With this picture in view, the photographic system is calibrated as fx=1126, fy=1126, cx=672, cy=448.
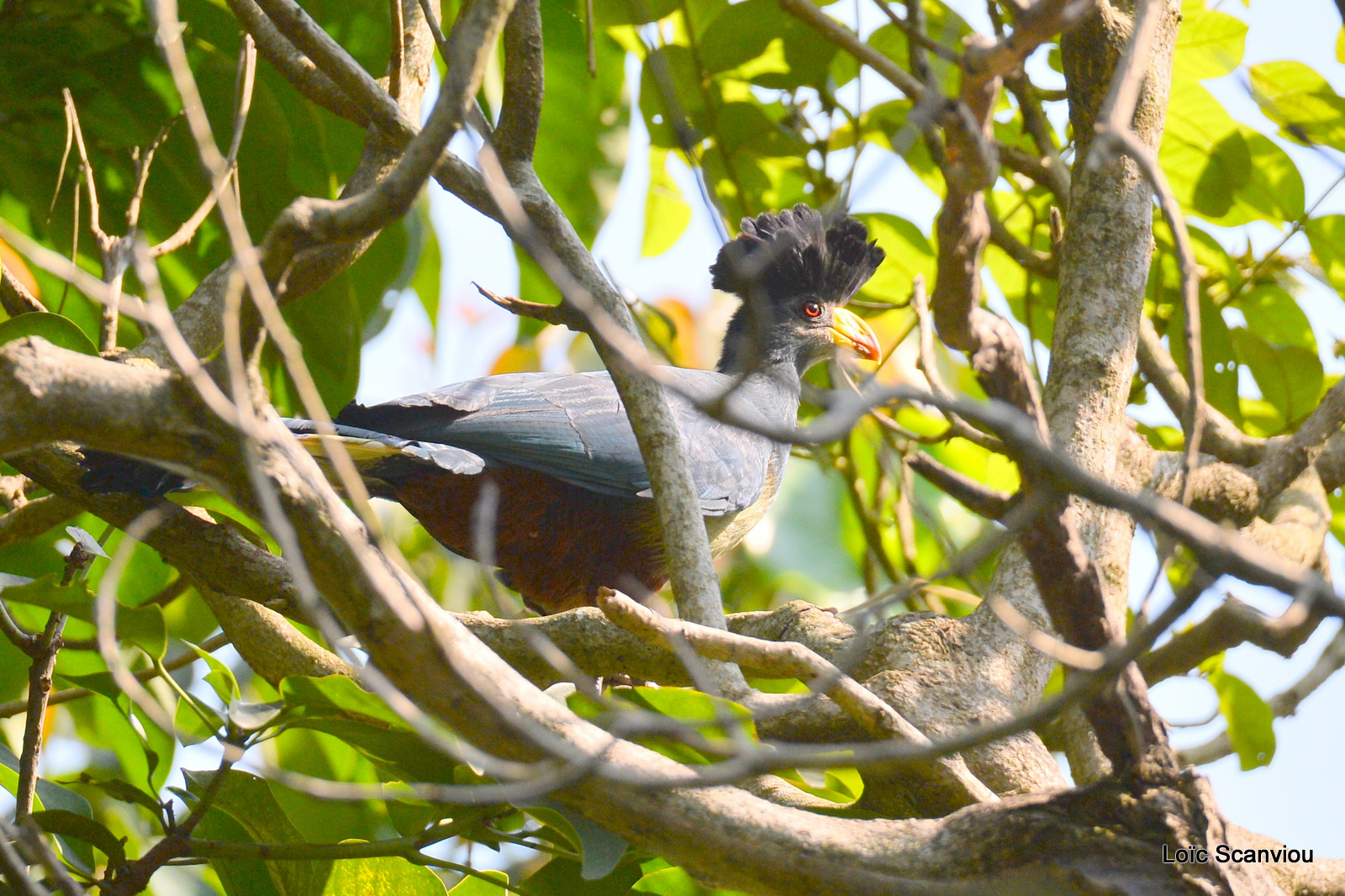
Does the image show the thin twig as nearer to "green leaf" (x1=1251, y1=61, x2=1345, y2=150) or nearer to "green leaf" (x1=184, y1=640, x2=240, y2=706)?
"green leaf" (x1=184, y1=640, x2=240, y2=706)

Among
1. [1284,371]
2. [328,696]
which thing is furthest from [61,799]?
[1284,371]

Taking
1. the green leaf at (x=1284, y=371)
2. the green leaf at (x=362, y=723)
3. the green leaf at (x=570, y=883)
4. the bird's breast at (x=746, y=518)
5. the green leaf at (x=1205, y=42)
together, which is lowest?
the green leaf at (x=570, y=883)

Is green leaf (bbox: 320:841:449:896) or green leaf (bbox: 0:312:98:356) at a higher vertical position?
green leaf (bbox: 0:312:98:356)

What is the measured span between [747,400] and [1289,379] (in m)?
1.88

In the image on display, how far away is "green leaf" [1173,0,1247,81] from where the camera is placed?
3.27 meters

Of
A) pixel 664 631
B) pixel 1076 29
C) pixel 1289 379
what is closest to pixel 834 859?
pixel 664 631

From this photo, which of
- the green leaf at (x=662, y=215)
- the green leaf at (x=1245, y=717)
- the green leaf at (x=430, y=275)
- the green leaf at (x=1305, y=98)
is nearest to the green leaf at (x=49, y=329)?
the green leaf at (x=430, y=275)

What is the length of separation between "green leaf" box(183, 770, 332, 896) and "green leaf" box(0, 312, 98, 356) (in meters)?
0.85

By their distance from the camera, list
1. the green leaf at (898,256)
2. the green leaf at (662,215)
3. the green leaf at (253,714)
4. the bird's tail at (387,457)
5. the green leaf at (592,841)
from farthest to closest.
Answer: the green leaf at (662,215), the green leaf at (898,256), the bird's tail at (387,457), the green leaf at (253,714), the green leaf at (592,841)

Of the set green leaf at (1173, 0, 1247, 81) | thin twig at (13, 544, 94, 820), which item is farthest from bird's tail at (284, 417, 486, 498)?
green leaf at (1173, 0, 1247, 81)

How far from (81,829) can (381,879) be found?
20.7 inches

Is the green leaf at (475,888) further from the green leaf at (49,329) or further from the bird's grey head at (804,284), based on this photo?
the bird's grey head at (804,284)

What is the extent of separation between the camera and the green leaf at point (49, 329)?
6.75ft

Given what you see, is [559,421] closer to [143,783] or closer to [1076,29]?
[143,783]
